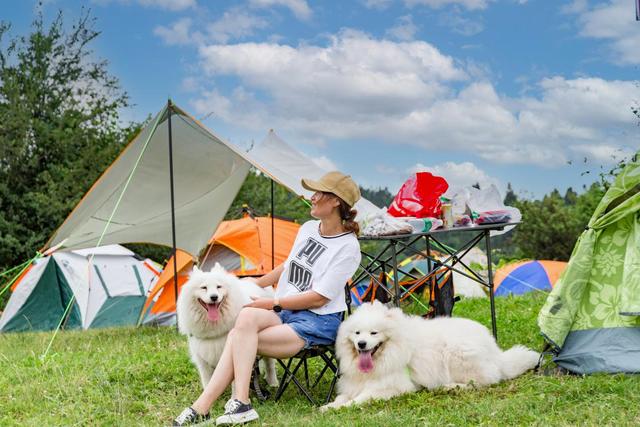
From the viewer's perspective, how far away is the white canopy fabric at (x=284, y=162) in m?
6.24

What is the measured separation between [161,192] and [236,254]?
1.94 m

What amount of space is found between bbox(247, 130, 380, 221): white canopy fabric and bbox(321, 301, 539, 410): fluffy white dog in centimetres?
247

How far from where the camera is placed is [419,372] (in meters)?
3.58

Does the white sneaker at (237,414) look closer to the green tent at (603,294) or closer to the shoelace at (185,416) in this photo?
the shoelace at (185,416)

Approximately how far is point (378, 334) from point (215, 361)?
981mm

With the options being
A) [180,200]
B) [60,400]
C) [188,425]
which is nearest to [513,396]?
[188,425]

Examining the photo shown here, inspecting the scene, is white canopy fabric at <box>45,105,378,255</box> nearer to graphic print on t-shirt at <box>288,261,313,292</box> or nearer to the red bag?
the red bag

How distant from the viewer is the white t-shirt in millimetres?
3537

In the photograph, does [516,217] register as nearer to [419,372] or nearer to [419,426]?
[419,372]

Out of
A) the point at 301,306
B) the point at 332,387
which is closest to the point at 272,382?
the point at 332,387

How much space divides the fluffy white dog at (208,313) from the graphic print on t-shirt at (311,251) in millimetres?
458

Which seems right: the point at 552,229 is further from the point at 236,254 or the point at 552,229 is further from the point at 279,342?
the point at 279,342

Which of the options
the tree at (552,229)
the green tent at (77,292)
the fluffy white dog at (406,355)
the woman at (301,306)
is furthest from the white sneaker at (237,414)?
the tree at (552,229)

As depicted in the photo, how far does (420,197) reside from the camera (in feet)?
14.7
